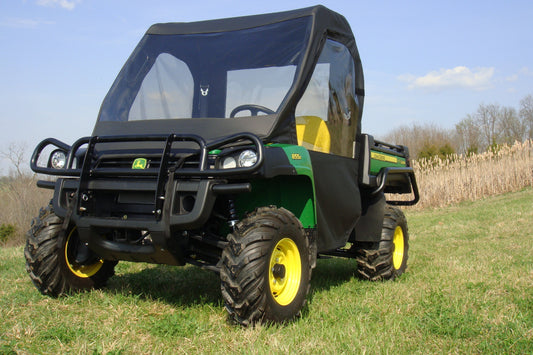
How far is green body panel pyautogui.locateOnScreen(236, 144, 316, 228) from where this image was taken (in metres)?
4.27

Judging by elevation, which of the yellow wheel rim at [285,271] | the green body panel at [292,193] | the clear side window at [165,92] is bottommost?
the yellow wheel rim at [285,271]

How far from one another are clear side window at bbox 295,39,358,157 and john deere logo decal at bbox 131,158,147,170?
1.31m

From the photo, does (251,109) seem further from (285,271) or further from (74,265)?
(74,265)

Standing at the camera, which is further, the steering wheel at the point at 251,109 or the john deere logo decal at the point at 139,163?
the steering wheel at the point at 251,109

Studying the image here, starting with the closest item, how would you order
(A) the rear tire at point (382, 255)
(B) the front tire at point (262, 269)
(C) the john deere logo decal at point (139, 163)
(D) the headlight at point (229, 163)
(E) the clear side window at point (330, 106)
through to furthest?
(B) the front tire at point (262, 269) < (D) the headlight at point (229, 163) < (C) the john deere logo decal at point (139, 163) < (E) the clear side window at point (330, 106) < (A) the rear tire at point (382, 255)

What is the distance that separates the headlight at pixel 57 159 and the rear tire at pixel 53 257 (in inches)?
15.8

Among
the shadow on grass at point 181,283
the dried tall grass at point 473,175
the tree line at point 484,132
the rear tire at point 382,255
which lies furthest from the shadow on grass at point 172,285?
the tree line at point 484,132

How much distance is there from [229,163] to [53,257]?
1.73m

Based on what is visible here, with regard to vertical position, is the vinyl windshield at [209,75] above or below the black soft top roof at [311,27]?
below

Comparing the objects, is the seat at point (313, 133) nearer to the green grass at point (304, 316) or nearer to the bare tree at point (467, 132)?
the green grass at point (304, 316)

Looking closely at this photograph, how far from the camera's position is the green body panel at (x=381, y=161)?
5.86m

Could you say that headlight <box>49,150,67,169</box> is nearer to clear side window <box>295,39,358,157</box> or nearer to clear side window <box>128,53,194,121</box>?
clear side window <box>128,53,194,121</box>

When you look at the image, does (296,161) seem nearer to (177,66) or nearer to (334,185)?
(334,185)

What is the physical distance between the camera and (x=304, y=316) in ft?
14.0
